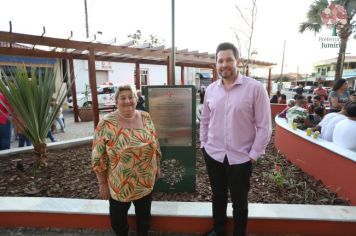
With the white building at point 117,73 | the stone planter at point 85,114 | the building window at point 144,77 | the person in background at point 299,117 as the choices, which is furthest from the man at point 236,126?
the building window at point 144,77

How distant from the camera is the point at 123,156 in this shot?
2098 millimetres

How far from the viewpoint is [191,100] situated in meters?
2.95

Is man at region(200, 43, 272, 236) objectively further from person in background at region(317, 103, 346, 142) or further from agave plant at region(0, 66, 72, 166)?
agave plant at region(0, 66, 72, 166)

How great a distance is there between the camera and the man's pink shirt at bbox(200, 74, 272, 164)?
203 cm

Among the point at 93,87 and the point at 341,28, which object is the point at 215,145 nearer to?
the point at 93,87

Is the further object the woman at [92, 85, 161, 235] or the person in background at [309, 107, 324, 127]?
the person in background at [309, 107, 324, 127]

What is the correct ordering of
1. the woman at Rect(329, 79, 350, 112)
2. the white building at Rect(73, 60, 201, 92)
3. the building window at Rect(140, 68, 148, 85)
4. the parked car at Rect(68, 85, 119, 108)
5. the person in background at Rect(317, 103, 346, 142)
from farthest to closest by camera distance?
the building window at Rect(140, 68, 148, 85)
the white building at Rect(73, 60, 201, 92)
the parked car at Rect(68, 85, 119, 108)
the woman at Rect(329, 79, 350, 112)
the person in background at Rect(317, 103, 346, 142)

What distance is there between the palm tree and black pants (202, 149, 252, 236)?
1376cm

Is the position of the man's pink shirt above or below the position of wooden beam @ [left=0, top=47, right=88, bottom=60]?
below

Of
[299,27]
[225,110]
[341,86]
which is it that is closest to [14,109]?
[225,110]

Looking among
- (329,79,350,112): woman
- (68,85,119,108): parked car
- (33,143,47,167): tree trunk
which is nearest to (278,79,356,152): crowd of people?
(329,79,350,112): woman

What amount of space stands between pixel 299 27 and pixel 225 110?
17449 mm

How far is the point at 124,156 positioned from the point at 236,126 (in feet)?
3.20

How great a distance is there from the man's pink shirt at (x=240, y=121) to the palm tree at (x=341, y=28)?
13.6m
